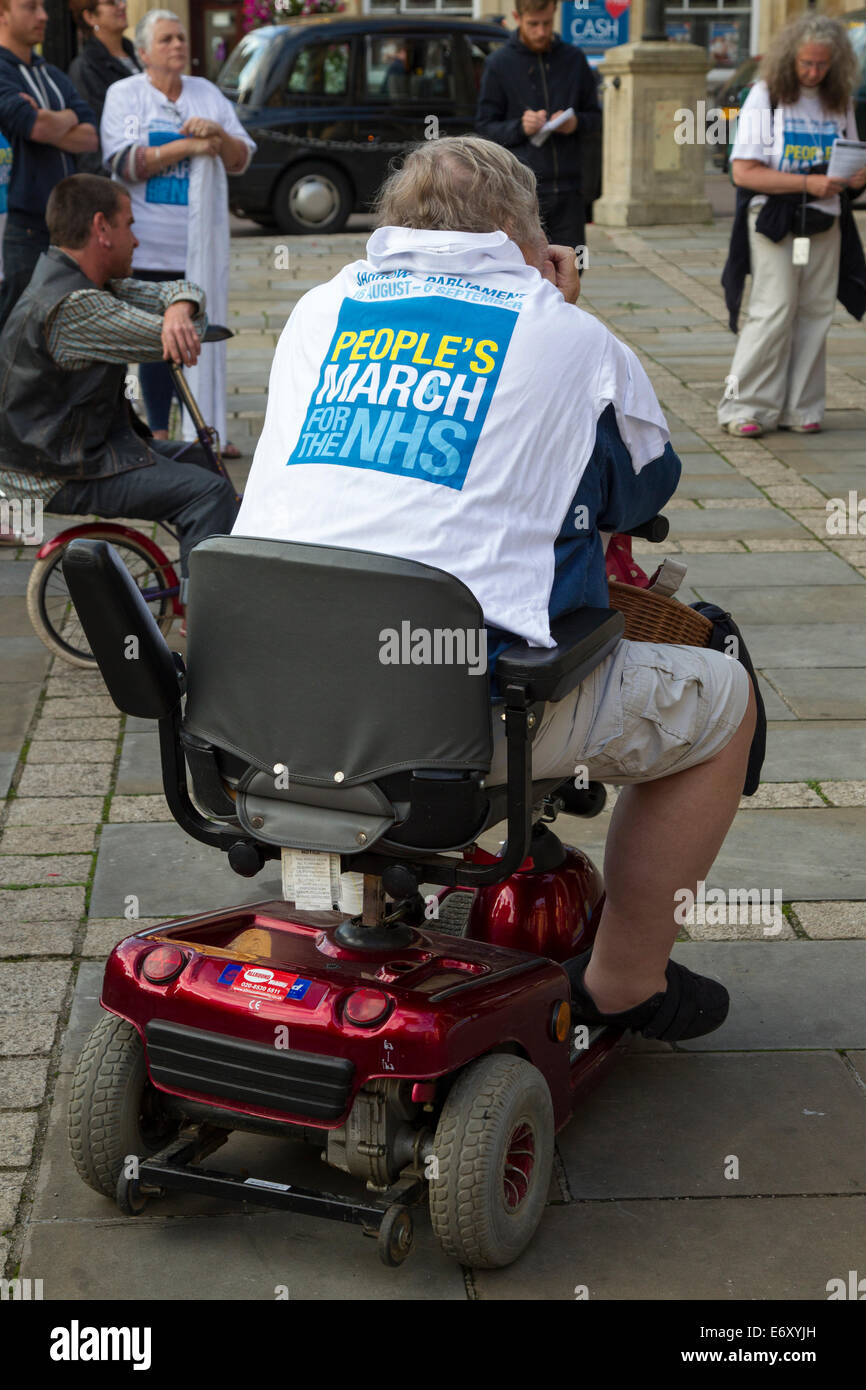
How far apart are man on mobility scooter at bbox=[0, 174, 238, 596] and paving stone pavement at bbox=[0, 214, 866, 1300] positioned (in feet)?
2.04

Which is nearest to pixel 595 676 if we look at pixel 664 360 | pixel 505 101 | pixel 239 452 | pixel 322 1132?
pixel 322 1132

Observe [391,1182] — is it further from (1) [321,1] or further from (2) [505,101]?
(1) [321,1]

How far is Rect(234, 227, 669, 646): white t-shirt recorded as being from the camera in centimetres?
246

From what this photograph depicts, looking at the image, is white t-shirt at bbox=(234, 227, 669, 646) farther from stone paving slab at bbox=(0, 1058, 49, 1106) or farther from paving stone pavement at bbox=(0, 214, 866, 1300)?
stone paving slab at bbox=(0, 1058, 49, 1106)

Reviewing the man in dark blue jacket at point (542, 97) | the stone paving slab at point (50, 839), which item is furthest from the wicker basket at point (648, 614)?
the man in dark blue jacket at point (542, 97)

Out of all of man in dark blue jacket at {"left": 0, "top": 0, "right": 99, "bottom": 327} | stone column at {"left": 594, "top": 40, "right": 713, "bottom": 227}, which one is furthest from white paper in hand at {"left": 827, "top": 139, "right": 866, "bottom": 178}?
stone column at {"left": 594, "top": 40, "right": 713, "bottom": 227}

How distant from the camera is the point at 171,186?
7.23m

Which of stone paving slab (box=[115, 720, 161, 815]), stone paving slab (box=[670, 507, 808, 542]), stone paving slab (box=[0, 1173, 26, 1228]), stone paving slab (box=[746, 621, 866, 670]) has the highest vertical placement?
stone paving slab (box=[0, 1173, 26, 1228])

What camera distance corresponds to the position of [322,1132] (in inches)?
101

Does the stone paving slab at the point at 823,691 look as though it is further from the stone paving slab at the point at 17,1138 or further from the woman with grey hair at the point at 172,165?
the woman with grey hair at the point at 172,165

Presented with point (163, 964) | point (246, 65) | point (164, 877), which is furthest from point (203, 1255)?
point (246, 65)

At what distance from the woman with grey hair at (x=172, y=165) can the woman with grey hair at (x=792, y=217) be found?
2.36 m

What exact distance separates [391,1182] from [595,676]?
809 mm
